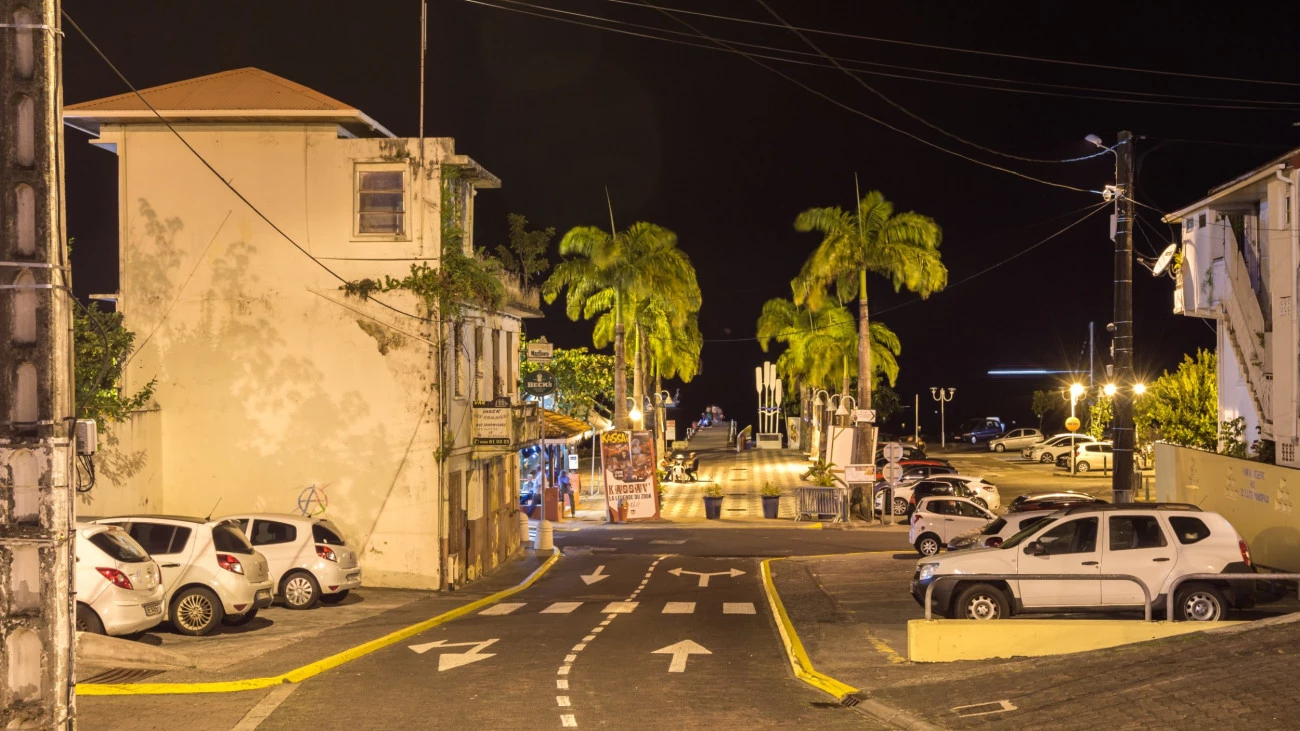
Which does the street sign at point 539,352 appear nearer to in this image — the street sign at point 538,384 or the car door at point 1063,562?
the street sign at point 538,384

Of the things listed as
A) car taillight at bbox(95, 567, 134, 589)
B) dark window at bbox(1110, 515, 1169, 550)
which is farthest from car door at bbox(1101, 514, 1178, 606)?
car taillight at bbox(95, 567, 134, 589)

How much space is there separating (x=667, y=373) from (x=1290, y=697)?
2671 inches

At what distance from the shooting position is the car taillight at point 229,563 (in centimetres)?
1773

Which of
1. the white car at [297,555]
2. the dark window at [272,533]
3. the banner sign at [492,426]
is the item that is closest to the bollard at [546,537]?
the banner sign at [492,426]

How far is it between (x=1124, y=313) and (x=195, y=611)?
54.6ft

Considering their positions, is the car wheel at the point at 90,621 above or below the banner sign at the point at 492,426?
below

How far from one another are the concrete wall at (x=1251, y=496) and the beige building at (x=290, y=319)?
615 inches

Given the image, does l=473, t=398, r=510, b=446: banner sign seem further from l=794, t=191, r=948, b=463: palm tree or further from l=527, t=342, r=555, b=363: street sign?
l=794, t=191, r=948, b=463: palm tree

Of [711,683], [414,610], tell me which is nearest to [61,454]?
[711,683]

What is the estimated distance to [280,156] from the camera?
25781 mm

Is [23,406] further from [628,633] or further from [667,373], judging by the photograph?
[667,373]

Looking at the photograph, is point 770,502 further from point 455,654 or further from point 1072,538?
point 455,654

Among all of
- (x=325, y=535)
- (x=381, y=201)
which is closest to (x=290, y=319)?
(x=381, y=201)

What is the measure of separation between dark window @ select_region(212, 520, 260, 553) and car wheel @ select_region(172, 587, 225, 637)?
2.26ft
